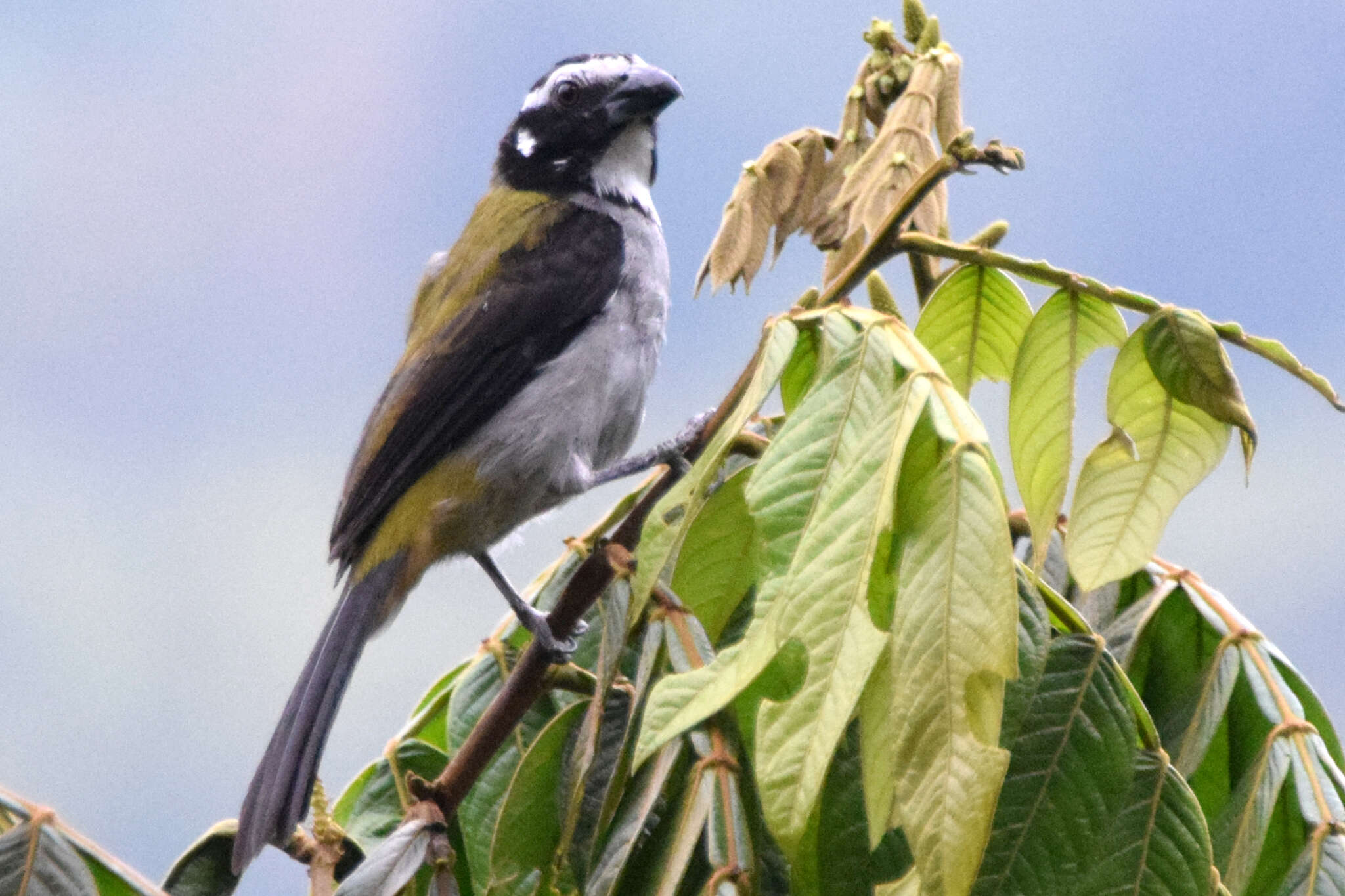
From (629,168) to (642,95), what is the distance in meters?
0.16

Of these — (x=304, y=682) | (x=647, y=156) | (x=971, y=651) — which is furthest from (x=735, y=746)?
(x=647, y=156)

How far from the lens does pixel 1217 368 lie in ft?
4.28

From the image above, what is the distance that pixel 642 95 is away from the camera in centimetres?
312

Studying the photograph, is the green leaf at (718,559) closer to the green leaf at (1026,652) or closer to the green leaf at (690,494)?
the green leaf at (690,494)

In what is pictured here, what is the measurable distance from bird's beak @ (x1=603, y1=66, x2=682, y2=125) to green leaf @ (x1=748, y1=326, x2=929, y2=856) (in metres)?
2.00

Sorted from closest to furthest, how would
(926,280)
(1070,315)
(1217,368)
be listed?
(1217,368), (1070,315), (926,280)

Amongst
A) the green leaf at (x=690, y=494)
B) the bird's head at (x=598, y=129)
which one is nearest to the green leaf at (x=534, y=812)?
the green leaf at (x=690, y=494)

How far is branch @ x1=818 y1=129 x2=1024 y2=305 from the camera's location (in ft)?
4.39

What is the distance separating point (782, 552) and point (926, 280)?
2.59 ft

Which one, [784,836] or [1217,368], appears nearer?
[784,836]

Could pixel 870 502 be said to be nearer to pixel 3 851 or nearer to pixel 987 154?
pixel 987 154

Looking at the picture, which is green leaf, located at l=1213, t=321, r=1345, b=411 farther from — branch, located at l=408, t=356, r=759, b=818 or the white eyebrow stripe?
the white eyebrow stripe

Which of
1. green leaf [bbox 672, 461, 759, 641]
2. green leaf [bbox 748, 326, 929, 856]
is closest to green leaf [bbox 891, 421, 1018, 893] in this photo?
green leaf [bbox 748, 326, 929, 856]

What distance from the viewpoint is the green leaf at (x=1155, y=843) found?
1.34m
